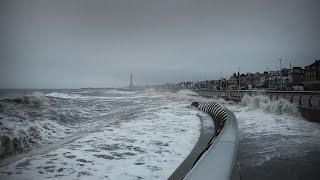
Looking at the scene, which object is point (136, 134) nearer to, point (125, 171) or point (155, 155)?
point (155, 155)

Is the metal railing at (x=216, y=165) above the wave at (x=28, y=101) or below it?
above

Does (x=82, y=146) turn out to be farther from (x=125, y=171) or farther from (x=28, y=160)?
(x=125, y=171)

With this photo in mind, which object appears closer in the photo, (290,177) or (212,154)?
(212,154)

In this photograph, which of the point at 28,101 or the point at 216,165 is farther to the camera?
the point at 28,101

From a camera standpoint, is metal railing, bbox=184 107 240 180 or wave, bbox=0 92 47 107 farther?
wave, bbox=0 92 47 107

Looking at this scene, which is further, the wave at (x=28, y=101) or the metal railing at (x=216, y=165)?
the wave at (x=28, y=101)

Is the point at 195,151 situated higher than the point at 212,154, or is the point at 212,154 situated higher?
the point at 212,154

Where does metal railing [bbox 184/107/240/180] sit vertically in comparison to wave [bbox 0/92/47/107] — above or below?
above

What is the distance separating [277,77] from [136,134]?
124 m

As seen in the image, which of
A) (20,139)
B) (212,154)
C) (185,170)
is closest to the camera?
(212,154)

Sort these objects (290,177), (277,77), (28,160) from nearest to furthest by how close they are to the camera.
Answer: (290,177)
(28,160)
(277,77)

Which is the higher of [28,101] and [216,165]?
[216,165]

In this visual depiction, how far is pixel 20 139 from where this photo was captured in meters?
9.39

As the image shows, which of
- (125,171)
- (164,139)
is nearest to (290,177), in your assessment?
(125,171)
